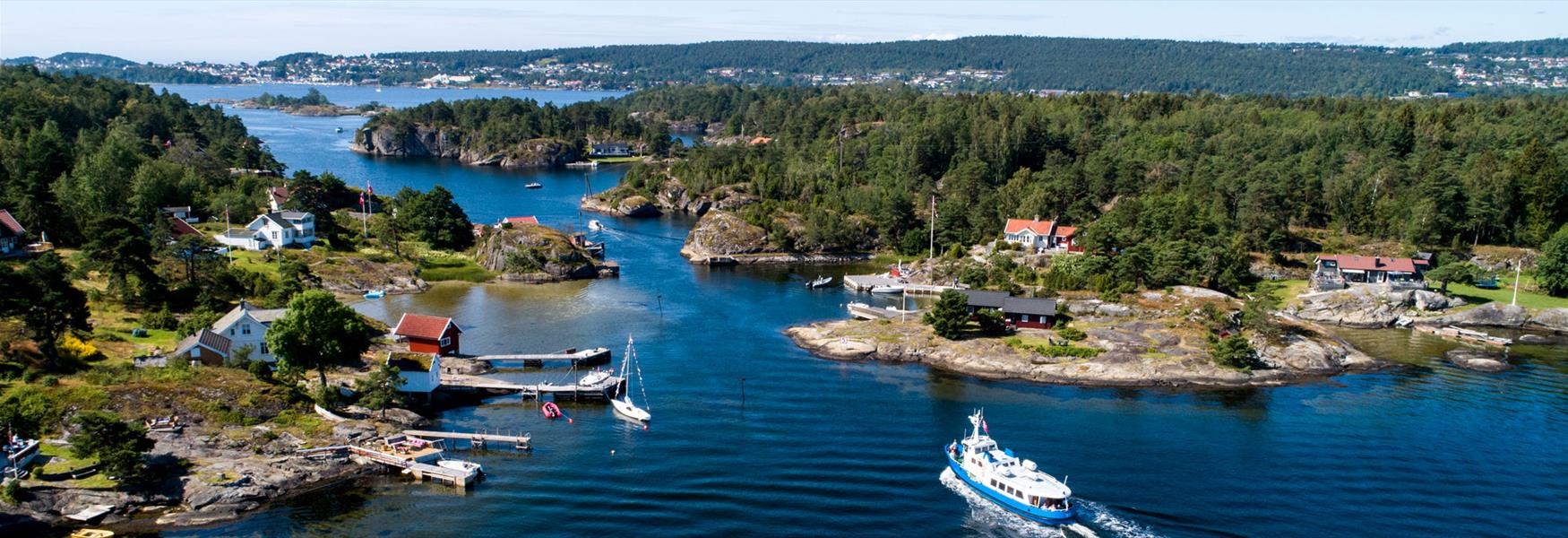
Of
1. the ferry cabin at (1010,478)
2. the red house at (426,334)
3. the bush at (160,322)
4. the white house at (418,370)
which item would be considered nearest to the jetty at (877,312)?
the ferry cabin at (1010,478)

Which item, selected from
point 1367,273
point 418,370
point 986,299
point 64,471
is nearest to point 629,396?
point 418,370

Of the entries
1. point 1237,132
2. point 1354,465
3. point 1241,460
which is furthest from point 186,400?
point 1237,132

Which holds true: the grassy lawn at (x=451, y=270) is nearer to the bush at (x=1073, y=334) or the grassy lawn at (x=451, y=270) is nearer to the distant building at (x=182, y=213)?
the distant building at (x=182, y=213)

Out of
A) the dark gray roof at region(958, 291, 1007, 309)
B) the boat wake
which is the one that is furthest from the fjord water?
the dark gray roof at region(958, 291, 1007, 309)

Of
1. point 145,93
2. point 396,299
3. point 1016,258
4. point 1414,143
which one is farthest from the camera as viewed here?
point 145,93

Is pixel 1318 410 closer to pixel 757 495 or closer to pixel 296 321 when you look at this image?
→ pixel 757 495

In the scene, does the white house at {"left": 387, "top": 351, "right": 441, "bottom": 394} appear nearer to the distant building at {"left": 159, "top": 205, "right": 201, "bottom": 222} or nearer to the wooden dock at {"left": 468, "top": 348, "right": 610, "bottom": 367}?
the wooden dock at {"left": 468, "top": 348, "right": 610, "bottom": 367}
